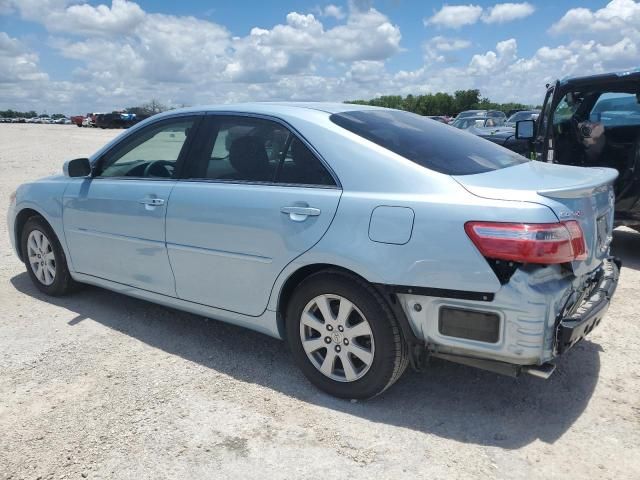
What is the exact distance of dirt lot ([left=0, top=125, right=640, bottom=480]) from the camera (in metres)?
2.66

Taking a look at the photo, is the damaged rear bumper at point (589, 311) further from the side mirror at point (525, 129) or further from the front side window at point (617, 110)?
the side mirror at point (525, 129)

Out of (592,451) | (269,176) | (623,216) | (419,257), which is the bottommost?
(592,451)

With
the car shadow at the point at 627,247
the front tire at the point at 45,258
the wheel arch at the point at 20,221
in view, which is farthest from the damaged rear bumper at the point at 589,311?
the wheel arch at the point at 20,221

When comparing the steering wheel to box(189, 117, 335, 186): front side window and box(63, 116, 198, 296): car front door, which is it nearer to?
box(63, 116, 198, 296): car front door

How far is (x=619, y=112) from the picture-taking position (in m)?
6.25

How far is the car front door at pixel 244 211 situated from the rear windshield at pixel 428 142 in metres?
0.37

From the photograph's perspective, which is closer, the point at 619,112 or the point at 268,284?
Answer: the point at 268,284

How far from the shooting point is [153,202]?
3.86 m

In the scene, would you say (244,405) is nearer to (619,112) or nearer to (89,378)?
(89,378)

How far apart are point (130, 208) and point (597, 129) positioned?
5.13m

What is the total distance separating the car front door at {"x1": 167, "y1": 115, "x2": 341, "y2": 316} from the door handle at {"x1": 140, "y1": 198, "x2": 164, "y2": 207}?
10cm

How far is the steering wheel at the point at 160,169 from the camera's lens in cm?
395

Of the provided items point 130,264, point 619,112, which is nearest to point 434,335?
point 130,264

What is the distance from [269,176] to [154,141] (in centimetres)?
127
